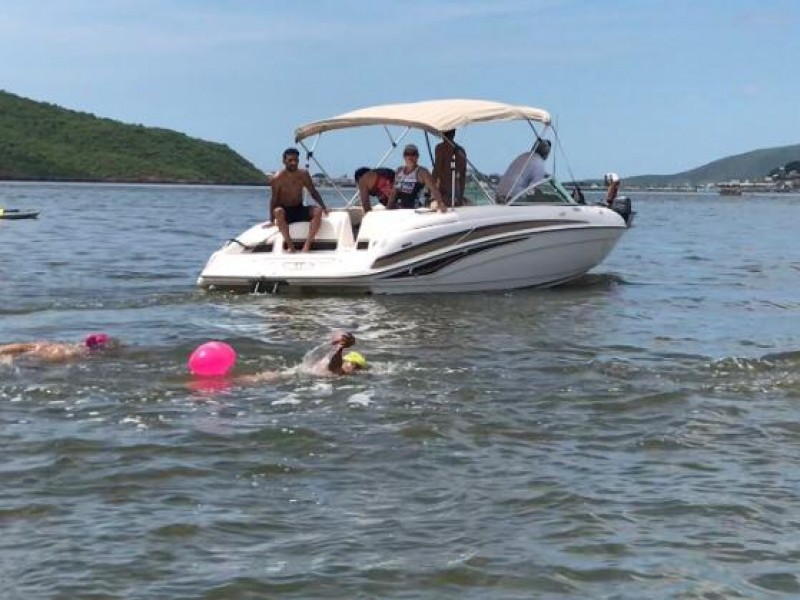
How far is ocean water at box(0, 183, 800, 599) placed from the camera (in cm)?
466

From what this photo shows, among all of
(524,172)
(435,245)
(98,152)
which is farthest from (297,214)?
(98,152)

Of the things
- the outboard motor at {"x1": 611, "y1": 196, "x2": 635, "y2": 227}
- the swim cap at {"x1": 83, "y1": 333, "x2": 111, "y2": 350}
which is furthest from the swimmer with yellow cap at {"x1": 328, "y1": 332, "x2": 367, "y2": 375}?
the outboard motor at {"x1": 611, "y1": 196, "x2": 635, "y2": 227}

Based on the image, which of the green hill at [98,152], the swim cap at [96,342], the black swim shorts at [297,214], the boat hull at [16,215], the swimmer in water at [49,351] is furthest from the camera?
the green hill at [98,152]

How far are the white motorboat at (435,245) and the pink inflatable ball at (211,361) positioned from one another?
5.38 meters

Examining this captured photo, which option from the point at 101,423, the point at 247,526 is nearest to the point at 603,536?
the point at 247,526

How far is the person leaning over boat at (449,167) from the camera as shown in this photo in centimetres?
1513

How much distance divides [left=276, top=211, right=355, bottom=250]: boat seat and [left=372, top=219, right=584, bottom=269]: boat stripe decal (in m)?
0.78

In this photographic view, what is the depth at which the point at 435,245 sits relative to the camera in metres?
14.4

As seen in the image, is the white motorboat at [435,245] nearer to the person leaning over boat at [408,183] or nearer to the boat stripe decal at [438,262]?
the boat stripe decal at [438,262]

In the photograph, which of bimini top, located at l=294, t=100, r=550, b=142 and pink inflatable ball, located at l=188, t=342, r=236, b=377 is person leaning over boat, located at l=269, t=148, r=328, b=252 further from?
pink inflatable ball, located at l=188, t=342, r=236, b=377

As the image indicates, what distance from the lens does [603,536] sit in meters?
5.07

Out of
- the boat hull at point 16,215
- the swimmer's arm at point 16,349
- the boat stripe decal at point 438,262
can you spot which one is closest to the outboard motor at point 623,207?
the boat stripe decal at point 438,262

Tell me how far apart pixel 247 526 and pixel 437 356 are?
4.83 m

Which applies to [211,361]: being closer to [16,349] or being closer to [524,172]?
[16,349]
